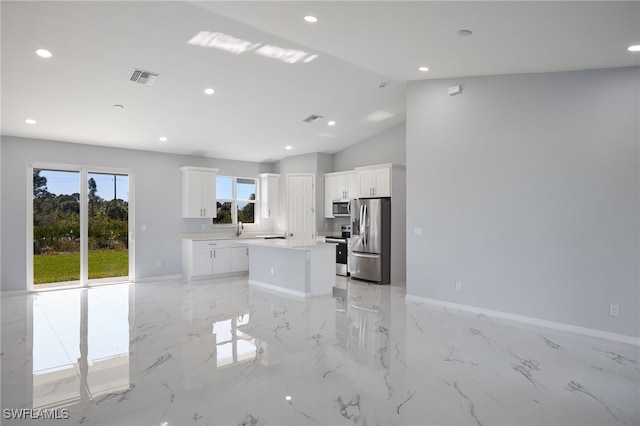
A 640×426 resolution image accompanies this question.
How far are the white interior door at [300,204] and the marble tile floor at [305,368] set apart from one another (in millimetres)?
3488

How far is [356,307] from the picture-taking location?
5418 millimetres

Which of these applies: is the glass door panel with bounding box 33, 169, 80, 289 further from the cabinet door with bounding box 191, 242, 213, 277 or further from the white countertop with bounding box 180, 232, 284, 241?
the cabinet door with bounding box 191, 242, 213, 277

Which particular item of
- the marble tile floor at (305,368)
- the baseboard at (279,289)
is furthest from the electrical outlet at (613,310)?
the baseboard at (279,289)

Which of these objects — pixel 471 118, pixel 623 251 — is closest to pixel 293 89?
pixel 471 118

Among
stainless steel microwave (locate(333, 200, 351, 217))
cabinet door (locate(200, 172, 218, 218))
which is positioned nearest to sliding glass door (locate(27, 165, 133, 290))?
cabinet door (locate(200, 172, 218, 218))

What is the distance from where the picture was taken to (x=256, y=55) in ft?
15.1

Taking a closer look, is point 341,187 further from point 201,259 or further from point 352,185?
point 201,259

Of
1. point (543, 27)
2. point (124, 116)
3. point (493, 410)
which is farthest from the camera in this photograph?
point (124, 116)

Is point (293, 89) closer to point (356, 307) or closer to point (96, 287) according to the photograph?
point (356, 307)

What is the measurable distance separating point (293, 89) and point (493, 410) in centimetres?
459

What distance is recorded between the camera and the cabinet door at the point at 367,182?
24.6 feet

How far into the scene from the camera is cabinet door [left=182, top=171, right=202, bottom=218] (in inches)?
309

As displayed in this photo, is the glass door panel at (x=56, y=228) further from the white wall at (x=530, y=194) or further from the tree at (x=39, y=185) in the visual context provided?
the white wall at (x=530, y=194)

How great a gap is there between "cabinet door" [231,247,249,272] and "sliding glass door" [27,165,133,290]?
193 cm
